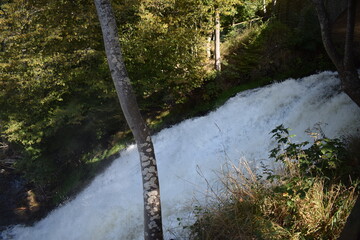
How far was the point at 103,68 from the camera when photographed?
9312 mm

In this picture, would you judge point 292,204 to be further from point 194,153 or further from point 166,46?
point 166,46

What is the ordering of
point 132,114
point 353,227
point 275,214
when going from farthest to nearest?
point 132,114
point 275,214
point 353,227

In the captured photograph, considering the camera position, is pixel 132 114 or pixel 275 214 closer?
pixel 275 214

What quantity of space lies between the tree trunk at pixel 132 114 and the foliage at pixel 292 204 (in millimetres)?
734

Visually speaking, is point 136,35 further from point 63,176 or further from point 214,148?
point 63,176

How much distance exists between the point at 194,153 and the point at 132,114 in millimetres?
4489

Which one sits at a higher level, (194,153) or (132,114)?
(132,114)

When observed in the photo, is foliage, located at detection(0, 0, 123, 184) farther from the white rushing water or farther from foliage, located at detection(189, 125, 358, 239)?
foliage, located at detection(189, 125, 358, 239)

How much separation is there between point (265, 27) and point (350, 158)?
29.6 feet

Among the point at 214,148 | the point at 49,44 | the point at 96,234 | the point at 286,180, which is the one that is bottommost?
the point at 96,234

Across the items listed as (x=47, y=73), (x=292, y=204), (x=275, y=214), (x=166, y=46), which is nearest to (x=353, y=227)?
(x=292, y=204)

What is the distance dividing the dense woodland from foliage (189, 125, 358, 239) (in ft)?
21.0

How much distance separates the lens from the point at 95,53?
902 cm

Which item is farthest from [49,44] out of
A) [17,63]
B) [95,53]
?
[95,53]
